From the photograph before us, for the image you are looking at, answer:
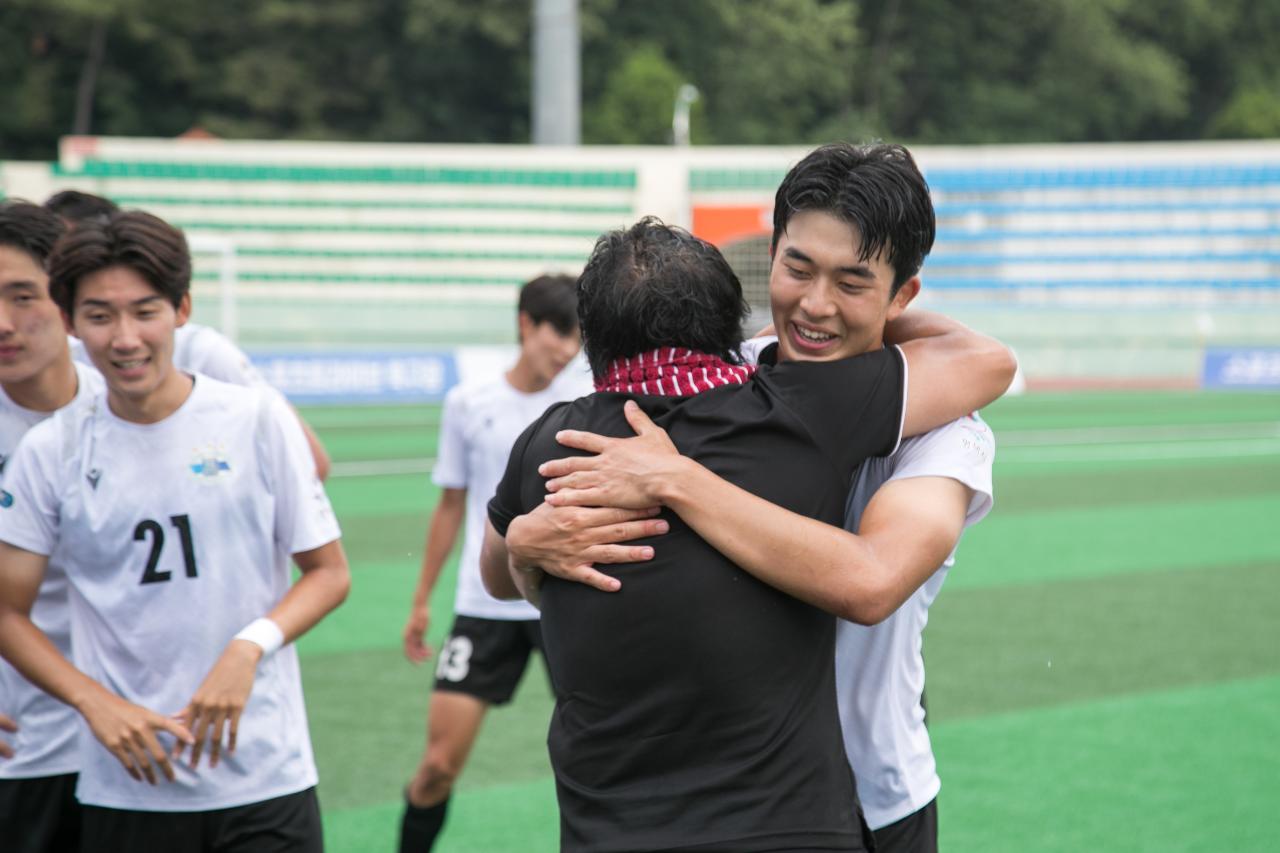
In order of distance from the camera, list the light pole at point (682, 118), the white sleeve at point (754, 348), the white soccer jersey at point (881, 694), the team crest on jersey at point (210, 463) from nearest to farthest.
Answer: the white soccer jersey at point (881, 694), the white sleeve at point (754, 348), the team crest on jersey at point (210, 463), the light pole at point (682, 118)

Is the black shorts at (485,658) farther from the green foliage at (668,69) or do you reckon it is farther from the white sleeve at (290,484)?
the green foliage at (668,69)

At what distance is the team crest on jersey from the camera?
10.8 ft

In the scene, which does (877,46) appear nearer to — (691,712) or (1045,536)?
(1045,536)

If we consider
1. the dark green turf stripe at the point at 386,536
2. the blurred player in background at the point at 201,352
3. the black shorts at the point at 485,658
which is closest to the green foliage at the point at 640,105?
the dark green turf stripe at the point at 386,536

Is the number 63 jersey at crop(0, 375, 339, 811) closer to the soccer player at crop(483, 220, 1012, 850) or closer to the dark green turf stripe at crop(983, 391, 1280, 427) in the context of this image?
the soccer player at crop(483, 220, 1012, 850)

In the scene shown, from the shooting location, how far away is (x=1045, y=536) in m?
12.1

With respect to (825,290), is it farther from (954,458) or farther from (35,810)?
(35,810)

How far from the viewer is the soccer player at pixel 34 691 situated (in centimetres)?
358

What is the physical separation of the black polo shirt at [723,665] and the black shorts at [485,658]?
3.00 meters

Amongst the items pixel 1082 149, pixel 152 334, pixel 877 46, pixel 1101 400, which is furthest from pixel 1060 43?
pixel 152 334

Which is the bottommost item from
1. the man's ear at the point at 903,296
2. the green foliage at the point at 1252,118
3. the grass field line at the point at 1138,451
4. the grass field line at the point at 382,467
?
the grass field line at the point at 1138,451

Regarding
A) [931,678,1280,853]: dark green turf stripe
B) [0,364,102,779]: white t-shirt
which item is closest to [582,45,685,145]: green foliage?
[931,678,1280,853]: dark green turf stripe

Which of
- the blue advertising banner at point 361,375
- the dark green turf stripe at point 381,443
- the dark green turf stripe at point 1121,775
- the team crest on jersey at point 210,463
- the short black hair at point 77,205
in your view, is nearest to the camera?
the team crest on jersey at point 210,463

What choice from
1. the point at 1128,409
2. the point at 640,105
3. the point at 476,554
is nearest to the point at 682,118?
the point at 640,105
